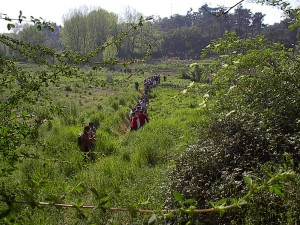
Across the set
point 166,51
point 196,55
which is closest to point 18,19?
point 196,55

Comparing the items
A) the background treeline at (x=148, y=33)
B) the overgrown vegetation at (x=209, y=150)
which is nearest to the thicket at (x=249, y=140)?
the overgrown vegetation at (x=209, y=150)

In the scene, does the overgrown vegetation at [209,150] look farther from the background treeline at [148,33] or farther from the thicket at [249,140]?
the background treeline at [148,33]

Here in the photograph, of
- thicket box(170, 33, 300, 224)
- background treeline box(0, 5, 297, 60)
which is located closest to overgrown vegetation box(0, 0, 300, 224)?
thicket box(170, 33, 300, 224)

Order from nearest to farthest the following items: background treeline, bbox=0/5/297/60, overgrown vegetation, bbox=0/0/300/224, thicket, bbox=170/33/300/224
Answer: overgrown vegetation, bbox=0/0/300/224 → thicket, bbox=170/33/300/224 → background treeline, bbox=0/5/297/60

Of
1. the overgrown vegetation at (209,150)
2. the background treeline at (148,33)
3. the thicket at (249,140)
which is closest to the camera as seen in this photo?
the overgrown vegetation at (209,150)

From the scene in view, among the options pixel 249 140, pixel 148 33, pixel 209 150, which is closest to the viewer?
pixel 249 140

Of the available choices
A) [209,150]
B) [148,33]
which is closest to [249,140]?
[209,150]

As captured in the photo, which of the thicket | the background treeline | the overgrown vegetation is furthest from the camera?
the background treeline

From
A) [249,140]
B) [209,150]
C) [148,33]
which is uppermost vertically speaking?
[148,33]

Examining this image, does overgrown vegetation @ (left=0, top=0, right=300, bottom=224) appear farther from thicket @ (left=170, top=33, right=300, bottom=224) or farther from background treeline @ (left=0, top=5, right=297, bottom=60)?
background treeline @ (left=0, top=5, right=297, bottom=60)

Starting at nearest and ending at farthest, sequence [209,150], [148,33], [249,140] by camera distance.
Answer: [249,140] < [209,150] < [148,33]

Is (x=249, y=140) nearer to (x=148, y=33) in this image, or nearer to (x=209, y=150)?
(x=209, y=150)

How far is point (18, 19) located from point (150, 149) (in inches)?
215

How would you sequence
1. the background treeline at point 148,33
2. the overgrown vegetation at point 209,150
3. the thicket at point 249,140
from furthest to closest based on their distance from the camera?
the background treeline at point 148,33, the thicket at point 249,140, the overgrown vegetation at point 209,150
